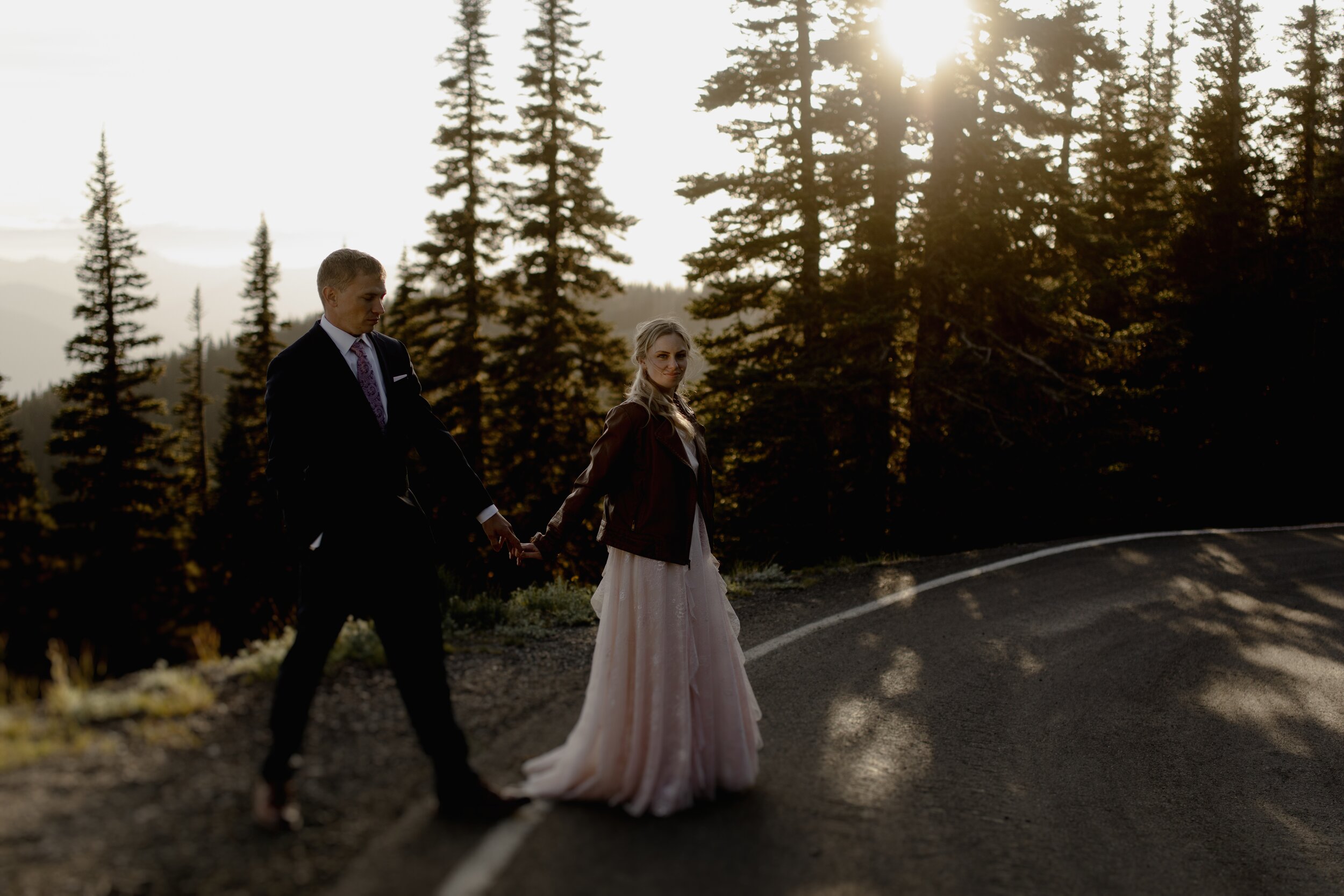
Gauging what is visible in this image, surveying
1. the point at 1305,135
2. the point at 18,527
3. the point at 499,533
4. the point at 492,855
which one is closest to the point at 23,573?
the point at 18,527

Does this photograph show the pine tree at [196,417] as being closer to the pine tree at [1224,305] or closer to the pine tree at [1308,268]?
the pine tree at [1224,305]

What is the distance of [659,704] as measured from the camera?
4.30 metres

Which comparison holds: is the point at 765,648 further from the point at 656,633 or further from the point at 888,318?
the point at 888,318

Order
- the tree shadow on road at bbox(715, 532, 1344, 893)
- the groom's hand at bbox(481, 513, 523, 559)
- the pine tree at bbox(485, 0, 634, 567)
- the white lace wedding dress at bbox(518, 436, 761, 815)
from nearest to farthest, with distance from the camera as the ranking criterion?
the white lace wedding dress at bbox(518, 436, 761, 815), the tree shadow on road at bbox(715, 532, 1344, 893), the groom's hand at bbox(481, 513, 523, 559), the pine tree at bbox(485, 0, 634, 567)

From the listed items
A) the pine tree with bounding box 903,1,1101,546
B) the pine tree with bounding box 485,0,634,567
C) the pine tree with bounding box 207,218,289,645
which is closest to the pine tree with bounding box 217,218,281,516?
the pine tree with bounding box 207,218,289,645

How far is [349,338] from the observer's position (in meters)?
4.00

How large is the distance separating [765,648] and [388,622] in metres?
4.00

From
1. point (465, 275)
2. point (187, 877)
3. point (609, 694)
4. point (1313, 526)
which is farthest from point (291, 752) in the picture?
point (465, 275)

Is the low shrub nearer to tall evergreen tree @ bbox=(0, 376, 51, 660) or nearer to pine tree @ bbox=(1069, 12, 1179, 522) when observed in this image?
tall evergreen tree @ bbox=(0, 376, 51, 660)

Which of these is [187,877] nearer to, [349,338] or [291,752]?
[291,752]

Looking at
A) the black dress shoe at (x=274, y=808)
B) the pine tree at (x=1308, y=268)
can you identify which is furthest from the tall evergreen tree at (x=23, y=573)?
the pine tree at (x=1308, y=268)

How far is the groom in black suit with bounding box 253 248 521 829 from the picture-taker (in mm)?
3748

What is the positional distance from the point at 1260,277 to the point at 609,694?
97.0ft

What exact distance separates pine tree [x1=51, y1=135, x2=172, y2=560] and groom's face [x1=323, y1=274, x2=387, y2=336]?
24.9 metres
